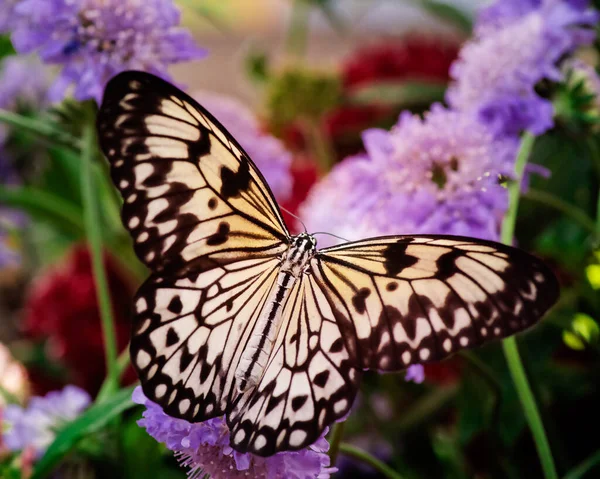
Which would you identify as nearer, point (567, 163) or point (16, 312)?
point (567, 163)

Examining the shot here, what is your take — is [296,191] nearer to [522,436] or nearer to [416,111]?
[416,111]

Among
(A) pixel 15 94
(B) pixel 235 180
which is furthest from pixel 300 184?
(B) pixel 235 180

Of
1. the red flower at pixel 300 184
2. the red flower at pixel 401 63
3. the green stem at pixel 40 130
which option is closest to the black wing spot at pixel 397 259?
the green stem at pixel 40 130

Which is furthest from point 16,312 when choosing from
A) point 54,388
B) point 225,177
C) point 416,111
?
point 225,177

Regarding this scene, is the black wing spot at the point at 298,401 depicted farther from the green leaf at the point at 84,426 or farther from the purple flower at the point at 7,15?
the purple flower at the point at 7,15

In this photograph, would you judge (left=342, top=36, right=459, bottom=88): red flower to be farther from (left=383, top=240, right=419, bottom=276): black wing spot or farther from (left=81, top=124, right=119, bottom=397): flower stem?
(left=383, top=240, right=419, bottom=276): black wing spot
